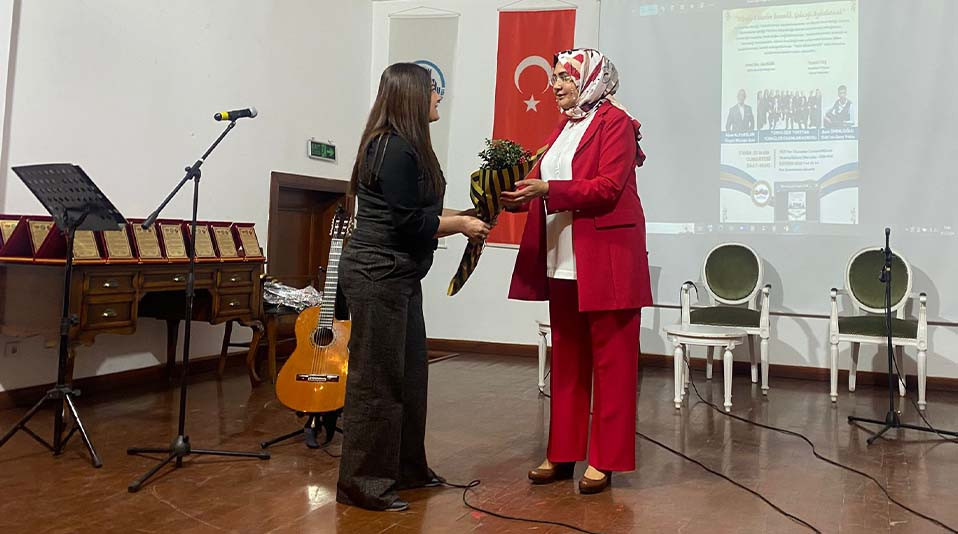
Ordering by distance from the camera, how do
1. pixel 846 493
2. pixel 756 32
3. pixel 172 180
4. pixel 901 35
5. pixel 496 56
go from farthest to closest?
1. pixel 496 56
2. pixel 756 32
3. pixel 901 35
4. pixel 172 180
5. pixel 846 493

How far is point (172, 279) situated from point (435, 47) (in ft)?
12.7

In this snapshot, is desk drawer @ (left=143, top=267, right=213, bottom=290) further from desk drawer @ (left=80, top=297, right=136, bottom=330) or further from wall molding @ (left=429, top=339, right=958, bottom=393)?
wall molding @ (left=429, top=339, right=958, bottom=393)

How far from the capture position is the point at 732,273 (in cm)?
563

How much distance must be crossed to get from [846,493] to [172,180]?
442 centimetres

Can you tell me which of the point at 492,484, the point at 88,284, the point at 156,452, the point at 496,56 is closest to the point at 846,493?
the point at 492,484

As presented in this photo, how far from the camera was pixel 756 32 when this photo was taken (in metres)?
5.95

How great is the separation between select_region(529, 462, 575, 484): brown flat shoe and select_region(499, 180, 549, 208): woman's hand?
3.53 feet

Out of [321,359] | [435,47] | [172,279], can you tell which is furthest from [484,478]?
[435,47]

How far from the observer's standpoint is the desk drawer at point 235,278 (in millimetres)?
4727

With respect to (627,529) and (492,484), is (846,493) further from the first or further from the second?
(492,484)

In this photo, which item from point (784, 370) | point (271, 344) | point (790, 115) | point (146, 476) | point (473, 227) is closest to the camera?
point (473, 227)

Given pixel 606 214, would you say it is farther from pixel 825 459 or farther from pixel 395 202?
pixel 825 459

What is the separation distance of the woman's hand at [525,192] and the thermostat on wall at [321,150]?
425 cm

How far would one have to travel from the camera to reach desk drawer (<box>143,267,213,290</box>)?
4.24 meters
